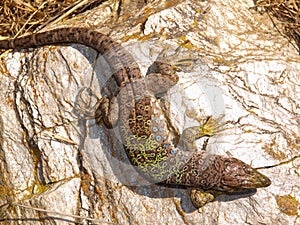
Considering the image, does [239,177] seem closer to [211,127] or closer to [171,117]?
[211,127]

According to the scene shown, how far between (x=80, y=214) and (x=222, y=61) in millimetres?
2841

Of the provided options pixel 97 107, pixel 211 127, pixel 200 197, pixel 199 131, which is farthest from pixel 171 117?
pixel 200 197

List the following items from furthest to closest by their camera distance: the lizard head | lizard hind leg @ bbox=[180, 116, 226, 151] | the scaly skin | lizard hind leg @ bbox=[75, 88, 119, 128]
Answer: lizard hind leg @ bbox=[75, 88, 119, 128], lizard hind leg @ bbox=[180, 116, 226, 151], the scaly skin, the lizard head

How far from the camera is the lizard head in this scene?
539 cm

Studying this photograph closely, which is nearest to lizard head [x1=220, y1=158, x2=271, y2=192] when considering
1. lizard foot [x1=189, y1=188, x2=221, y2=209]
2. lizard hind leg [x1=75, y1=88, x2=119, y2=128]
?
lizard foot [x1=189, y1=188, x2=221, y2=209]

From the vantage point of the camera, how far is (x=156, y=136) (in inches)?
227

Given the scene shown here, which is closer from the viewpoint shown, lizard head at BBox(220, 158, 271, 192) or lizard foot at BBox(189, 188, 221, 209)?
lizard head at BBox(220, 158, 271, 192)

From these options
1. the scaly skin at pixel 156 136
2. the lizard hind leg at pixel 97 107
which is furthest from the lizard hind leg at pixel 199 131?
the lizard hind leg at pixel 97 107

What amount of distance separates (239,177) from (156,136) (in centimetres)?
115

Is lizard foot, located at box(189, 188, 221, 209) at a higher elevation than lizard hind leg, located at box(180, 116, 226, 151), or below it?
below

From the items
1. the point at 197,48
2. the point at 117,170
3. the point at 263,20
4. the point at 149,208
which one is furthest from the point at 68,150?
the point at 263,20

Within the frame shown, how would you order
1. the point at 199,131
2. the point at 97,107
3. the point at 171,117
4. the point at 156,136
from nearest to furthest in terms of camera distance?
the point at 156,136, the point at 199,131, the point at 171,117, the point at 97,107

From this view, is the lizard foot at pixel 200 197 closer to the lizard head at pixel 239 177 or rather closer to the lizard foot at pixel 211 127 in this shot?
the lizard head at pixel 239 177

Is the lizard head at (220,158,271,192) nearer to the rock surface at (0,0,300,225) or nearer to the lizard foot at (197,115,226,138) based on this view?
the rock surface at (0,0,300,225)
